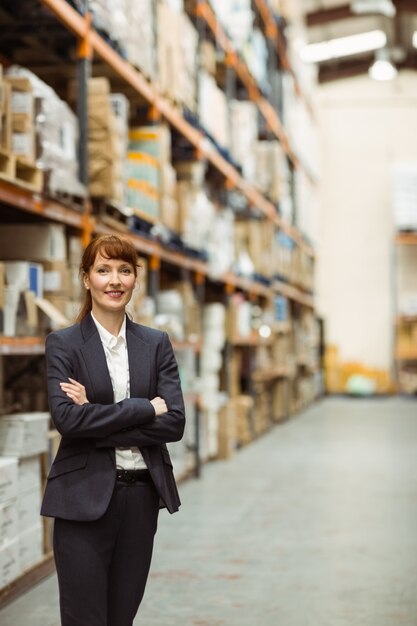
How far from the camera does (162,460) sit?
2.70 meters

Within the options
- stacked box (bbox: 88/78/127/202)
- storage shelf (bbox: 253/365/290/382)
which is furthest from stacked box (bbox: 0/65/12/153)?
storage shelf (bbox: 253/365/290/382)

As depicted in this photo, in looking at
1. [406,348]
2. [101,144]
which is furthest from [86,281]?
[406,348]

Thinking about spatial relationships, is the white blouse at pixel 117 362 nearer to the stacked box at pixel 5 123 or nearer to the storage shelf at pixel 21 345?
the storage shelf at pixel 21 345

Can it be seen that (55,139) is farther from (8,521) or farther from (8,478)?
(8,521)

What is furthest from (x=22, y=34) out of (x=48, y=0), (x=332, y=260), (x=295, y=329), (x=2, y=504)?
(x=332, y=260)

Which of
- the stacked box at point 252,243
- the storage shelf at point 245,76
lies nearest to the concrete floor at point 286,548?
the stacked box at point 252,243

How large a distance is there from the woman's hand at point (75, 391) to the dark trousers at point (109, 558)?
25 cm

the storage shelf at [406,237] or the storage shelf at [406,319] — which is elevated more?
the storage shelf at [406,237]

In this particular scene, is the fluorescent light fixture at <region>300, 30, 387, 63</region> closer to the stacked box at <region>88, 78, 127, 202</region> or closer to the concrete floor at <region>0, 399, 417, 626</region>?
the concrete floor at <region>0, 399, 417, 626</region>

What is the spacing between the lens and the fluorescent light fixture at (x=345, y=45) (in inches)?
773

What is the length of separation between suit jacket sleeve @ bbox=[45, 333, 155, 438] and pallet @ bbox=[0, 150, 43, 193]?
68.0 inches

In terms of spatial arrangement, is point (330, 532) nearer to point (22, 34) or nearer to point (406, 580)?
point (406, 580)

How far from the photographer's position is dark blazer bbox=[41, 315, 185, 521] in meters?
2.54

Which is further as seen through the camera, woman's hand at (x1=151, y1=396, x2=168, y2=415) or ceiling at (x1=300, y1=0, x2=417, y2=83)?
Answer: ceiling at (x1=300, y1=0, x2=417, y2=83)
